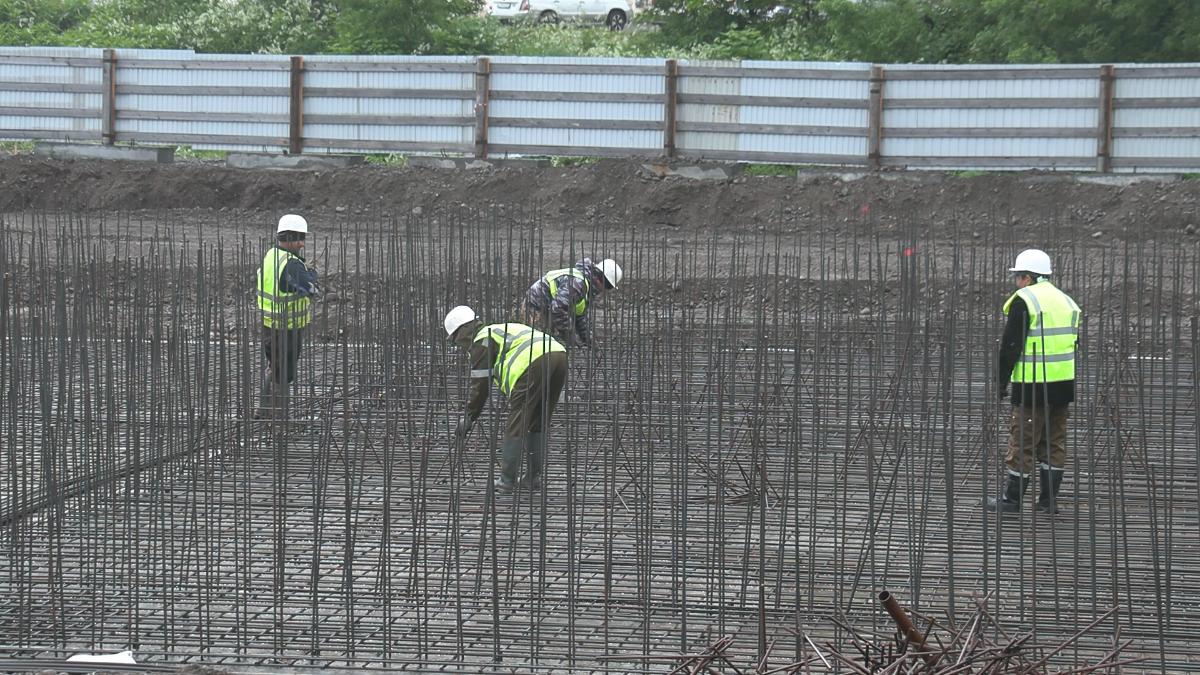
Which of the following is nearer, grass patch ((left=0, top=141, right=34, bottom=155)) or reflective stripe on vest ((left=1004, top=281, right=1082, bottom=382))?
reflective stripe on vest ((left=1004, top=281, right=1082, bottom=382))

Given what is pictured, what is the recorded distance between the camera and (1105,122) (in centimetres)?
1600

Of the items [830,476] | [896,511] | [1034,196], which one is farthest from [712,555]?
[1034,196]

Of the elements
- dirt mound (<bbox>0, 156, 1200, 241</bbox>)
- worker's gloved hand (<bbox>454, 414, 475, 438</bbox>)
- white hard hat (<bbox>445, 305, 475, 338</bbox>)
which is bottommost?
worker's gloved hand (<bbox>454, 414, 475, 438</bbox>)

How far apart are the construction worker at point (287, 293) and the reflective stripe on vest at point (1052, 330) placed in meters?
4.01

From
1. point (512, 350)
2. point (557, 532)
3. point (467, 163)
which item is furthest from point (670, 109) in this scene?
point (557, 532)

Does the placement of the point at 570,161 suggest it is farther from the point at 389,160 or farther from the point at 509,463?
the point at 509,463

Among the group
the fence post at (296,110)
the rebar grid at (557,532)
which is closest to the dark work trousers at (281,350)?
the rebar grid at (557,532)

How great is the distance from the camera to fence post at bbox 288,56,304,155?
18266mm

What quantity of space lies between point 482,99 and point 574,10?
437 inches

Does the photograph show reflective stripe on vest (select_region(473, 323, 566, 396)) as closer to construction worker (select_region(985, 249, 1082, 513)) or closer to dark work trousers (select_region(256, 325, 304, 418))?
dark work trousers (select_region(256, 325, 304, 418))

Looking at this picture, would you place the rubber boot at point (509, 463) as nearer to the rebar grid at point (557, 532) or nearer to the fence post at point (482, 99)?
the rebar grid at point (557, 532)

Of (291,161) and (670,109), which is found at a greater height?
→ (670,109)

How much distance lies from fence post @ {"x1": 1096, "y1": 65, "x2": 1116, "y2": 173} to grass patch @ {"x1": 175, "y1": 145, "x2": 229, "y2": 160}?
34.6 feet

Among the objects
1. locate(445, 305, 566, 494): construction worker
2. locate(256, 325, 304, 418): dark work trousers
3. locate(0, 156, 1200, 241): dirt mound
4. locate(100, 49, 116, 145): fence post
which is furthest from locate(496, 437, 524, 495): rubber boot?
locate(100, 49, 116, 145): fence post
